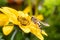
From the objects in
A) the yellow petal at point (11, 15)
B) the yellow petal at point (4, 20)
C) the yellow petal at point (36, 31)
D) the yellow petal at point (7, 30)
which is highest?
the yellow petal at point (11, 15)

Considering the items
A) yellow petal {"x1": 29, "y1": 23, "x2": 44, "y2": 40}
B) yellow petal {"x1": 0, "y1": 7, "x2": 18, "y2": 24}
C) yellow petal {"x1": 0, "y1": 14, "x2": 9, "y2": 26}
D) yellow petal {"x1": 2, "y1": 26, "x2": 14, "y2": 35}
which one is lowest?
yellow petal {"x1": 29, "y1": 23, "x2": 44, "y2": 40}

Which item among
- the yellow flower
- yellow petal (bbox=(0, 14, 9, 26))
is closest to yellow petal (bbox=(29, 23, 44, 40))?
the yellow flower

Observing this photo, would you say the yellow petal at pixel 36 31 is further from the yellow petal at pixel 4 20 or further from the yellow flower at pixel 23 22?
the yellow petal at pixel 4 20

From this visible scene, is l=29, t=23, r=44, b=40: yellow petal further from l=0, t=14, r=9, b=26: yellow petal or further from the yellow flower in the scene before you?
l=0, t=14, r=9, b=26: yellow petal

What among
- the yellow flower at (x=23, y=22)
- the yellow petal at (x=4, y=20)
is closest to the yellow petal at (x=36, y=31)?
the yellow flower at (x=23, y=22)

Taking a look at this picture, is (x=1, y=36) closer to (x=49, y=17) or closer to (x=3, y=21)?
(x=3, y=21)

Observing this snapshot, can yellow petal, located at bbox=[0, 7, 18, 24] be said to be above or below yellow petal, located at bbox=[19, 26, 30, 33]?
above

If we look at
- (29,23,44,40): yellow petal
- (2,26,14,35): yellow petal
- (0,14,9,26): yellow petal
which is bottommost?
(29,23,44,40): yellow petal

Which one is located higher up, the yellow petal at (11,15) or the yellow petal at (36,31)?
the yellow petal at (11,15)

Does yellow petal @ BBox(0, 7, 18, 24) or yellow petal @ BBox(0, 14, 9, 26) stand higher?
yellow petal @ BBox(0, 7, 18, 24)

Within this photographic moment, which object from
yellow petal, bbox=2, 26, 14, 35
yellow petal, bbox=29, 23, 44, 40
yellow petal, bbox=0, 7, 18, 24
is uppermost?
yellow petal, bbox=0, 7, 18, 24

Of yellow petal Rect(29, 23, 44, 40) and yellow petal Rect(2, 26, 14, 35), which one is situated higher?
yellow petal Rect(2, 26, 14, 35)
